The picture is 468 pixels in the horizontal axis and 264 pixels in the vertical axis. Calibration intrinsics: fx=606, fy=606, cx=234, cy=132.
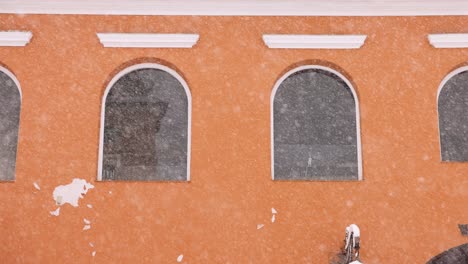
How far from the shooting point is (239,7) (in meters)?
8.34

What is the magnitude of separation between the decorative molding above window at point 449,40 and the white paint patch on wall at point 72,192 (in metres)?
4.99

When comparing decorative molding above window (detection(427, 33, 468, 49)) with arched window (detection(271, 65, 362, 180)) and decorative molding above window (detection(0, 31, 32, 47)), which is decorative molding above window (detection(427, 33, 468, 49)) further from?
decorative molding above window (detection(0, 31, 32, 47))

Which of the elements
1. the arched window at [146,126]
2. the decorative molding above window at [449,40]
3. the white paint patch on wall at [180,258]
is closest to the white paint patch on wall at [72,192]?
the arched window at [146,126]

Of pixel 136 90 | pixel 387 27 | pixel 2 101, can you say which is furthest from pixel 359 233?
pixel 2 101

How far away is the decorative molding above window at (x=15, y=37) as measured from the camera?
8.16 m

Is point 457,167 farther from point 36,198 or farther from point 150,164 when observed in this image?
point 36,198

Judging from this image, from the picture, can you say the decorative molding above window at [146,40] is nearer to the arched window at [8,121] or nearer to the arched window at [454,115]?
the arched window at [8,121]

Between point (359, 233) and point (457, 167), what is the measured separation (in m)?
1.62

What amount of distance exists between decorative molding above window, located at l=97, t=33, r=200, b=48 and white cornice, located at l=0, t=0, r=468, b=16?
1.15 feet

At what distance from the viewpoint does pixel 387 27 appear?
8375mm

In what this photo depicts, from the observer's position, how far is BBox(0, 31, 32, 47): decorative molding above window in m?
8.16

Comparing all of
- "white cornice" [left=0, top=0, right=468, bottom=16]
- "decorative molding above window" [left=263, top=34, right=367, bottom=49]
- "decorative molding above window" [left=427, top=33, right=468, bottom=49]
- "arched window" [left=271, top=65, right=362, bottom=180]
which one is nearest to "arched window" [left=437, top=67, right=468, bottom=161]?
"decorative molding above window" [left=427, top=33, right=468, bottom=49]

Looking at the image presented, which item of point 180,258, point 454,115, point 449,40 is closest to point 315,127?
point 454,115

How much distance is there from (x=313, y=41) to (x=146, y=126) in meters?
2.55
